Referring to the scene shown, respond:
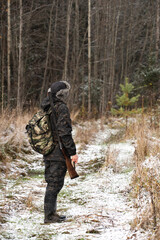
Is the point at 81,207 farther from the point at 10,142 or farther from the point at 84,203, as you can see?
the point at 10,142

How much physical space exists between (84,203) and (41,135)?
1416mm

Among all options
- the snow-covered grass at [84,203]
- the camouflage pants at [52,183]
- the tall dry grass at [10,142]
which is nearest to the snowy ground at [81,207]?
the snow-covered grass at [84,203]

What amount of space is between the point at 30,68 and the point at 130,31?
11014mm

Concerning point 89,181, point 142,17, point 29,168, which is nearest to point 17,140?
point 29,168

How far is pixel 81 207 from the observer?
4.05 meters

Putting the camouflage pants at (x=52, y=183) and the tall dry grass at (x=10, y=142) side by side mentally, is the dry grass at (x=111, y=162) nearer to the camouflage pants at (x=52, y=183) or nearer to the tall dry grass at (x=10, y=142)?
the tall dry grass at (x=10, y=142)

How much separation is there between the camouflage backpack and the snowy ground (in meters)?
0.94

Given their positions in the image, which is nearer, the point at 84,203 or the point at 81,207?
the point at 81,207

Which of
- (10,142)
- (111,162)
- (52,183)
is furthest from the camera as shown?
(10,142)

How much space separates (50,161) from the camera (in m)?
3.59

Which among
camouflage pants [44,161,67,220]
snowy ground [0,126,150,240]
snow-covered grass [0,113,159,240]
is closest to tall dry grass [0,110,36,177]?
snow-covered grass [0,113,159,240]

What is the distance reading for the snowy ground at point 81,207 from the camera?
2.99 m

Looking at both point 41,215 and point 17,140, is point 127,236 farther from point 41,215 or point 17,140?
point 17,140

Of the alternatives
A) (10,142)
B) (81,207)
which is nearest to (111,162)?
(81,207)
